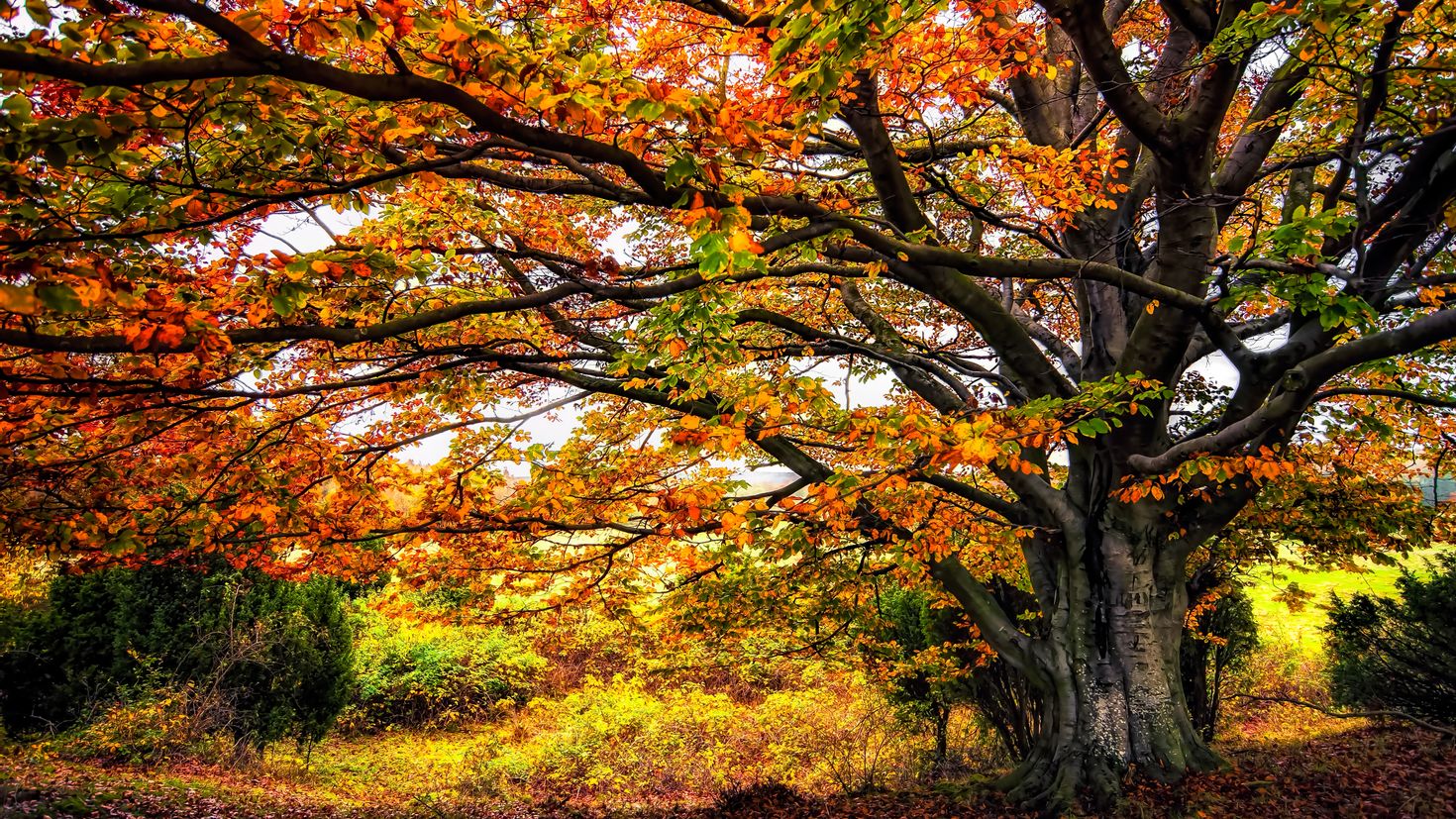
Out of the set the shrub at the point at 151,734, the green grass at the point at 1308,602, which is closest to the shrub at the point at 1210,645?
the green grass at the point at 1308,602

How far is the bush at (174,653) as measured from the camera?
38.1 ft

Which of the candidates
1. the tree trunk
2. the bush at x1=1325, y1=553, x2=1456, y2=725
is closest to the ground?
the tree trunk

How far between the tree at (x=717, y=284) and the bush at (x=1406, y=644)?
11.7 feet

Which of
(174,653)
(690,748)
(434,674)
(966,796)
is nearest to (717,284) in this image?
(966,796)

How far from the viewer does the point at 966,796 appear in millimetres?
7320

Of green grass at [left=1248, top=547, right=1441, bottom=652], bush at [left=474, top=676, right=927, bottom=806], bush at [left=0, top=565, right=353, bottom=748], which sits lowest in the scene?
bush at [left=474, top=676, right=927, bottom=806]

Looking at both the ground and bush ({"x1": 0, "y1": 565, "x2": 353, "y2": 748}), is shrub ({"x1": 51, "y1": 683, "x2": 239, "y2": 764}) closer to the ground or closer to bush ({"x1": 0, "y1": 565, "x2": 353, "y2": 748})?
bush ({"x1": 0, "y1": 565, "x2": 353, "y2": 748})

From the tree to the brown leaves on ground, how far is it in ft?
1.78

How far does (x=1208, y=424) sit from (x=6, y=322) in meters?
7.97

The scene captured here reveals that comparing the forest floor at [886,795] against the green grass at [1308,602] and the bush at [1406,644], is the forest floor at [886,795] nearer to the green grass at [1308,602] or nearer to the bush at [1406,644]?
the bush at [1406,644]

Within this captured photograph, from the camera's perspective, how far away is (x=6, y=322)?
10.7 ft

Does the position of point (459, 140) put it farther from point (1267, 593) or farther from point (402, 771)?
point (1267, 593)

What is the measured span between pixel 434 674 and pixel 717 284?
52.7 feet

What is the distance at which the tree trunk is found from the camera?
614 centimetres
